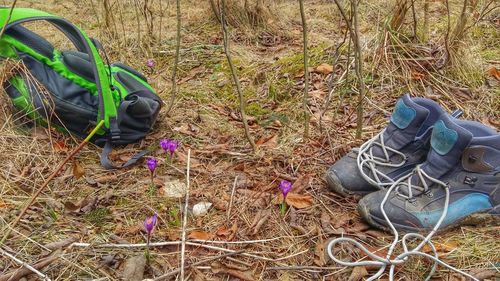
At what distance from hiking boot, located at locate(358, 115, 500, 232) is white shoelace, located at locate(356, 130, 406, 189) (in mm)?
108

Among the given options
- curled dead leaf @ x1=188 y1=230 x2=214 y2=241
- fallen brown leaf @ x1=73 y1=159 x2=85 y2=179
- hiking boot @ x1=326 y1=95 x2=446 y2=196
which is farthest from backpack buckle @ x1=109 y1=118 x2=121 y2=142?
hiking boot @ x1=326 y1=95 x2=446 y2=196

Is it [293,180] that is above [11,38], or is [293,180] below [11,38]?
below

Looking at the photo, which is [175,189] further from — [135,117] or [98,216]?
[135,117]

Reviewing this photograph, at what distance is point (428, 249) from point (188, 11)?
396 cm

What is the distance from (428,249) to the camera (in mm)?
1419


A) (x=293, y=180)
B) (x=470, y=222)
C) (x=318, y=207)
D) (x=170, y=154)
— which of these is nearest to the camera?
(x=470, y=222)

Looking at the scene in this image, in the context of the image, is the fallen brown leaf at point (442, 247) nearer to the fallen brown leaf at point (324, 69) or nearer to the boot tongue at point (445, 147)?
the boot tongue at point (445, 147)

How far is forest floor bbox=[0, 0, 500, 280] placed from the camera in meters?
1.38

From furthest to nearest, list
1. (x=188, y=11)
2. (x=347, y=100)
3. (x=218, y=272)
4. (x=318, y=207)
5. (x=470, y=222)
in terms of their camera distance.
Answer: (x=188, y=11), (x=347, y=100), (x=318, y=207), (x=470, y=222), (x=218, y=272)

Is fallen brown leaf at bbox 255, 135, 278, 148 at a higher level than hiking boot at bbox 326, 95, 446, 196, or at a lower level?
lower

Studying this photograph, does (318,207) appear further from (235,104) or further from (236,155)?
(235,104)

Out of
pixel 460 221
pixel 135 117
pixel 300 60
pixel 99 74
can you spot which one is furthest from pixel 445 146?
pixel 300 60

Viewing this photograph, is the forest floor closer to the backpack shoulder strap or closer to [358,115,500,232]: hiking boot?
[358,115,500,232]: hiking boot

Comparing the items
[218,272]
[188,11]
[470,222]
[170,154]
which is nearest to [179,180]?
[170,154]
